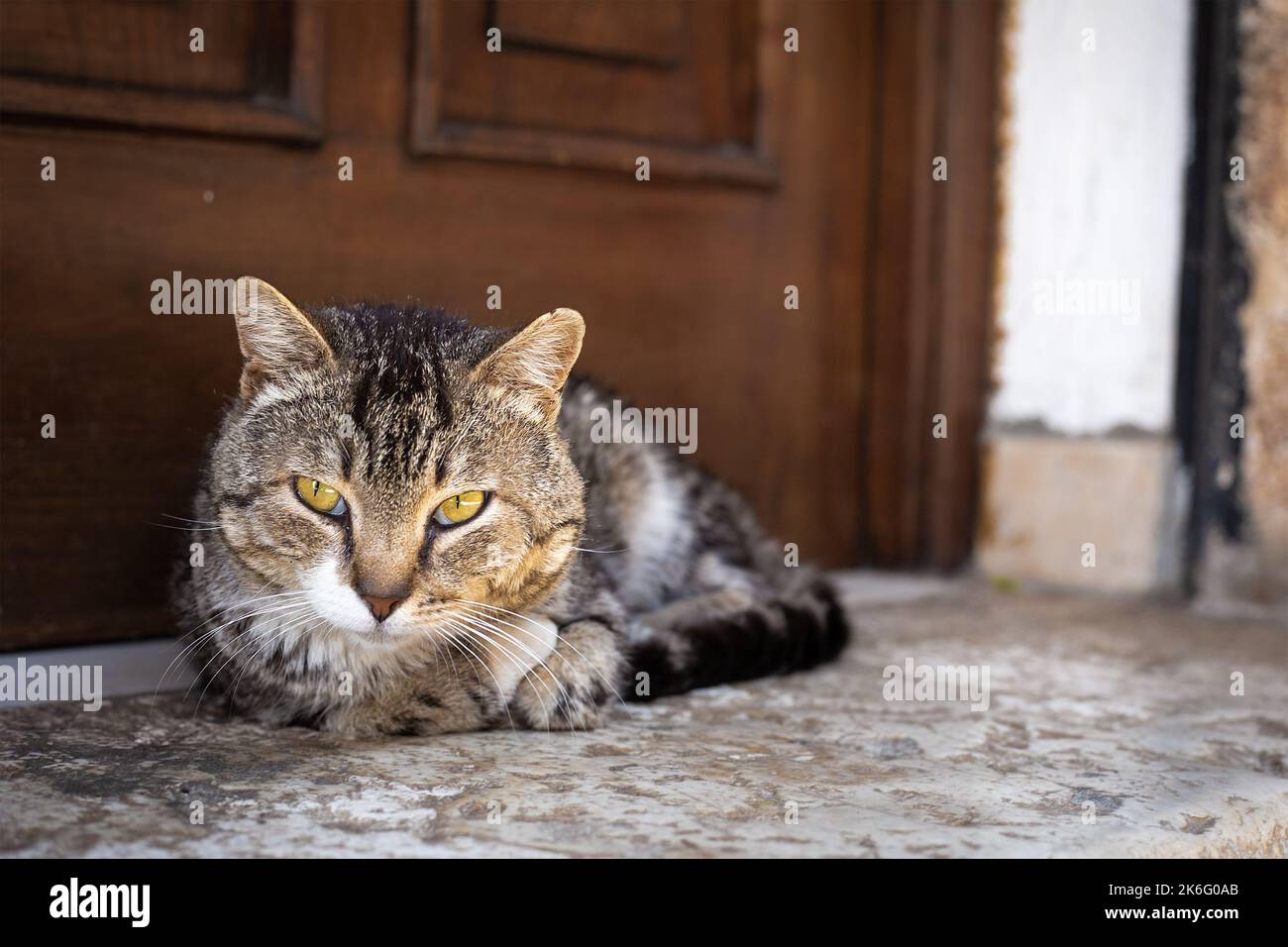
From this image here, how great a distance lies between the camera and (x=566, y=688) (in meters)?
2.54

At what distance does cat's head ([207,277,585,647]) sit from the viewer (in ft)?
7.41

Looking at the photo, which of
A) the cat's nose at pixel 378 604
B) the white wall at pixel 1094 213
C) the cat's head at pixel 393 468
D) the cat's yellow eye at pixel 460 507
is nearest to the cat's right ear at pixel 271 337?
the cat's head at pixel 393 468

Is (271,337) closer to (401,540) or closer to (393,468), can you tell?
(393,468)

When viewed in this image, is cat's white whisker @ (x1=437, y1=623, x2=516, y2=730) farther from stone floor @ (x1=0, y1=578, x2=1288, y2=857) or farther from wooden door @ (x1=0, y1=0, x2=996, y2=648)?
wooden door @ (x1=0, y1=0, x2=996, y2=648)

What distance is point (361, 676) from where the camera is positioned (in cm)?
246

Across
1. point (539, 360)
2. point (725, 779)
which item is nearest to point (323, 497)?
point (539, 360)

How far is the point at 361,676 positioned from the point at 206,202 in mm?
1272

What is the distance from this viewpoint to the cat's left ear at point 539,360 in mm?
2406

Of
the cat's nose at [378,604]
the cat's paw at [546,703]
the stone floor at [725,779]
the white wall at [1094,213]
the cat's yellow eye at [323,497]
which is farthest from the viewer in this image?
the white wall at [1094,213]

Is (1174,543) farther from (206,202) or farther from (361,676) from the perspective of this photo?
(206,202)

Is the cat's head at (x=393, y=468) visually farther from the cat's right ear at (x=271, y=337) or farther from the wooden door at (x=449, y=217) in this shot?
the wooden door at (x=449, y=217)

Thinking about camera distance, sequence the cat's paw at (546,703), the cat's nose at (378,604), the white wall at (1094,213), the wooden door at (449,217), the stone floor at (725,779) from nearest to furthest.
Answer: the stone floor at (725,779), the cat's nose at (378,604), the cat's paw at (546,703), the wooden door at (449,217), the white wall at (1094,213)
